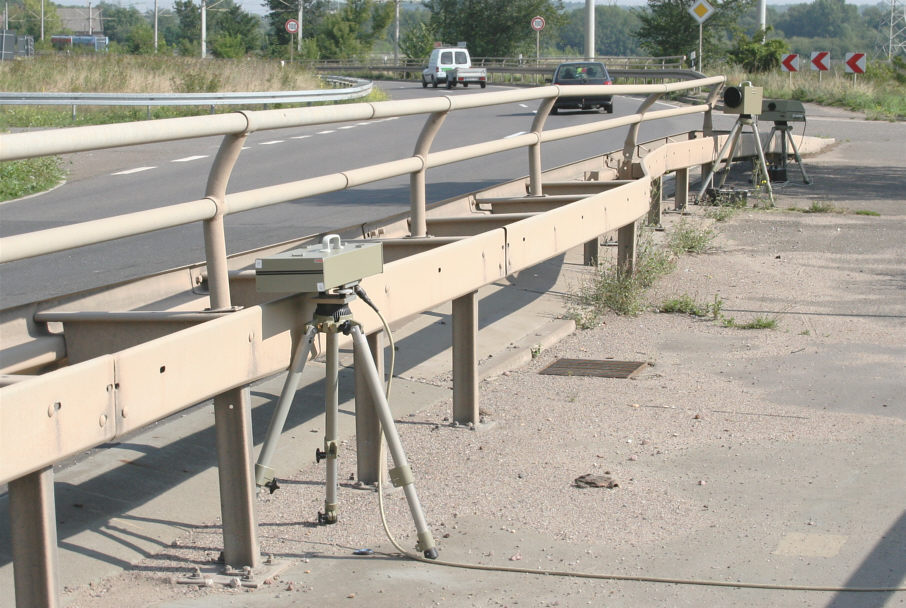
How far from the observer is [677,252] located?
10.8m

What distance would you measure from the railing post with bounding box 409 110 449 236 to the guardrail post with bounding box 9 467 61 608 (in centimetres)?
272

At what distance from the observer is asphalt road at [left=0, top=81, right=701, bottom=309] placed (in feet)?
30.9

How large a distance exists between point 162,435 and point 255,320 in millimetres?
1792

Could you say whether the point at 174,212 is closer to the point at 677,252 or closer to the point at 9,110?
the point at 677,252

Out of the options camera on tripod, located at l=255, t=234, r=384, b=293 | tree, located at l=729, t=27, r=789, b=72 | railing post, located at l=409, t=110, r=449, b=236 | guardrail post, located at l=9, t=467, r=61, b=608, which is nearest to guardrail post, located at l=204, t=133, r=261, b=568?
camera on tripod, located at l=255, t=234, r=384, b=293

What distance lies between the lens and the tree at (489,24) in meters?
101

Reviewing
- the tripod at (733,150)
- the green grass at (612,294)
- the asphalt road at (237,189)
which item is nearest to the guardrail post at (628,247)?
the green grass at (612,294)

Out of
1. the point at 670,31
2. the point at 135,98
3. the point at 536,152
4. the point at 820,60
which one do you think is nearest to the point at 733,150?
the point at 536,152

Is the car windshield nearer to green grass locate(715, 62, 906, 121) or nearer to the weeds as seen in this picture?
green grass locate(715, 62, 906, 121)

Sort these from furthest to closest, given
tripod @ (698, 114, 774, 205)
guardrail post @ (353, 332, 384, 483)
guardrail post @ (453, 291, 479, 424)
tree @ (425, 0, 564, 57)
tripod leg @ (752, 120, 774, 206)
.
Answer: tree @ (425, 0, 564, 57) < tripod leg @ (752, 120, 774, 206) < tripod @ (698, 114, 774, 205) < guardrail post @ (453, 291, 479, 424) < guardrail post @ (353, 332, 384, 483)

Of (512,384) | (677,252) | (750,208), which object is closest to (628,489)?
(512,384)

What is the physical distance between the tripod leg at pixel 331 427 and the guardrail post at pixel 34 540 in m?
1.19

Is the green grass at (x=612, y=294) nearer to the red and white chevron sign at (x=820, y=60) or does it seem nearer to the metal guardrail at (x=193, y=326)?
the metal guardrail at (x=193, y=326)

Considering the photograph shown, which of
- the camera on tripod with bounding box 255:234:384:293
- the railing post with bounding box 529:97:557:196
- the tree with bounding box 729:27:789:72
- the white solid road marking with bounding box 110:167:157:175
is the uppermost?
the tree with bounding box 729:27:789:72
